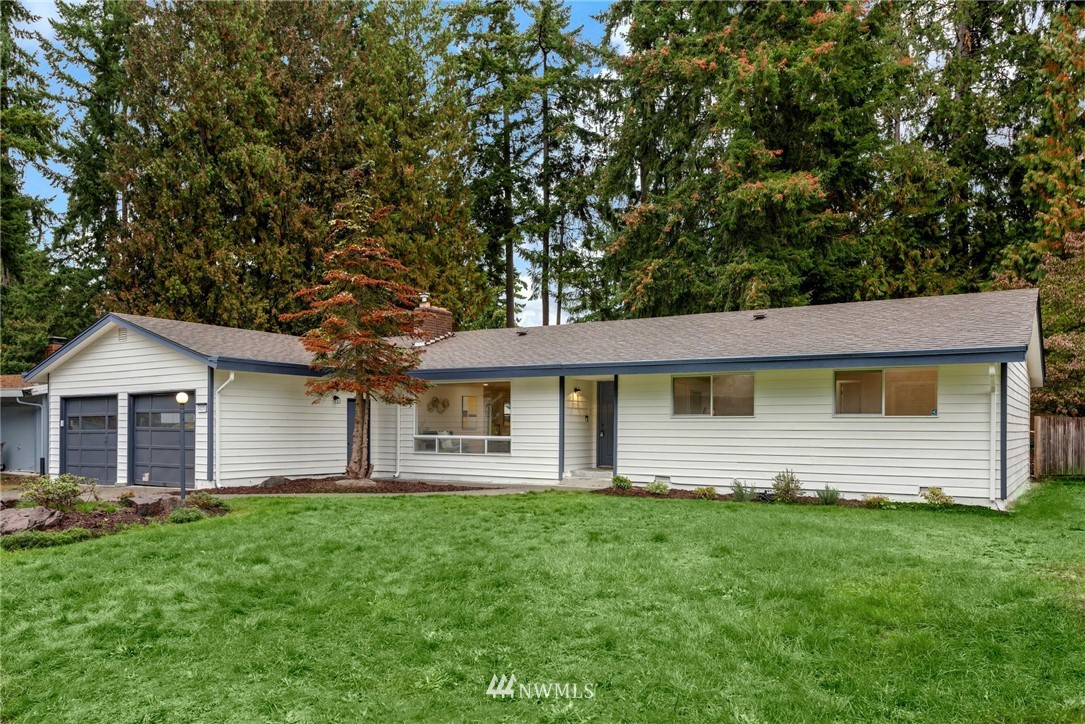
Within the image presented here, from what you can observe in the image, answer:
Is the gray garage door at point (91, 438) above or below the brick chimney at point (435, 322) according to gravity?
below

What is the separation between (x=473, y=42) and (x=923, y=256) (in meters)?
19.0

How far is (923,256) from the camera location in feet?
72.9

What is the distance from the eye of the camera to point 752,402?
1326cm

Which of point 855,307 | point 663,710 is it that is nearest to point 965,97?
point 855,307

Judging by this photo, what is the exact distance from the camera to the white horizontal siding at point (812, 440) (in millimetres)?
11367

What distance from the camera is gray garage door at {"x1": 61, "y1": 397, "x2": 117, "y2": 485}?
1591 centimetres

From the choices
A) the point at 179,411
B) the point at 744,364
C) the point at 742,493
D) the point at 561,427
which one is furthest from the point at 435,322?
the point at 742,493

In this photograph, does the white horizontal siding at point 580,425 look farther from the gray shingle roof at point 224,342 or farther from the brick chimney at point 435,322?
the gray shingle roof at point 224,342

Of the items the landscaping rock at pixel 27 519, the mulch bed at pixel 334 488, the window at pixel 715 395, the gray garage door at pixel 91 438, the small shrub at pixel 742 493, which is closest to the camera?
the landscaping rock at pixel 27 519

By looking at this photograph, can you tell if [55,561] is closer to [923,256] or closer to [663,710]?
[663,710]

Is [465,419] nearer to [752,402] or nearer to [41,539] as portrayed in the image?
[752,402]

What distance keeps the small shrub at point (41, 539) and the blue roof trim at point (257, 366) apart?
573 cm

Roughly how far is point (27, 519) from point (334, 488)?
5.48m

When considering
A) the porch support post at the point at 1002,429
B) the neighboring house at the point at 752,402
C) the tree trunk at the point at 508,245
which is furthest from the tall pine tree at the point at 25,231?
the porch support post at the point at 1002,429
